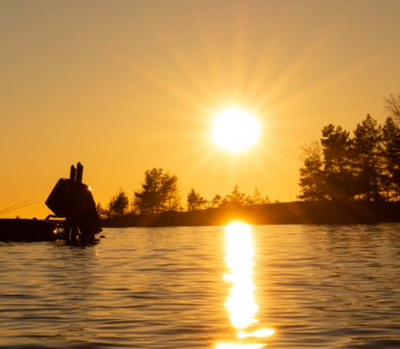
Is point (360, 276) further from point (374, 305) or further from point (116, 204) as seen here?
point (116, 204)

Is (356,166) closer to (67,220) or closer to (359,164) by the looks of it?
(359,164)

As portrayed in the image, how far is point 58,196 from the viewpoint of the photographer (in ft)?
162

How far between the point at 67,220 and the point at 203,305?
35.3 m

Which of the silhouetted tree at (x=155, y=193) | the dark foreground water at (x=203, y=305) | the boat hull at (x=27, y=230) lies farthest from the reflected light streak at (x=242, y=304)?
the silhouetted tree at (x=155, y=193)

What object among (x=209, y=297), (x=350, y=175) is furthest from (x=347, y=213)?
(x=209, y=297)

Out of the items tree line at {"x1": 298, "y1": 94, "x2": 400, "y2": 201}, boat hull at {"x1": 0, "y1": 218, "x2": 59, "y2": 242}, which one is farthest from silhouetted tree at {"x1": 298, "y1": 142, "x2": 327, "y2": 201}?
boat hull at {"x1": 0, "y1": 218, "x2": 59, "y2": 242}

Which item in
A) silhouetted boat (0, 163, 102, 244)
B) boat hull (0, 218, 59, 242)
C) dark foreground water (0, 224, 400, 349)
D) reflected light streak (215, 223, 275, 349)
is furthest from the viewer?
boat hull (0, 218, 59, 242)

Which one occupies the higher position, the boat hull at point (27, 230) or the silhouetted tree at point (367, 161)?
the silhouetted tree at point (367, 161)

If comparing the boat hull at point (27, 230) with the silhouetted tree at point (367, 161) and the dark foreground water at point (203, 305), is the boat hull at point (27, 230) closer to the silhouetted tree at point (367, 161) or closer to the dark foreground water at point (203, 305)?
the dark foreground water at point (203, 305)

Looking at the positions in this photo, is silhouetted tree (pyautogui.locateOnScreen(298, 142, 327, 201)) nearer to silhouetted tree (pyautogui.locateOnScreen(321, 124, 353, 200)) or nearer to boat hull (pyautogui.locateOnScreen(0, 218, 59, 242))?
silhouetted tree (pyautogui.locateOnScreen(321, 124, 353, 200))

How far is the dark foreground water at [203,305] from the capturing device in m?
11.9

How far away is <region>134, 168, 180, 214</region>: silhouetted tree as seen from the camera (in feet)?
516

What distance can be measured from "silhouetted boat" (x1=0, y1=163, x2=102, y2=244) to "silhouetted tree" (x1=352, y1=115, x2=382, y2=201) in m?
69.5

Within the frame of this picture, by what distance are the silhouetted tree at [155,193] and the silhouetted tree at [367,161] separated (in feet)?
168
